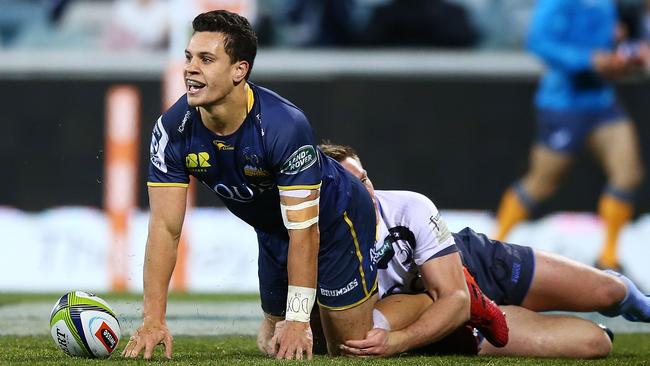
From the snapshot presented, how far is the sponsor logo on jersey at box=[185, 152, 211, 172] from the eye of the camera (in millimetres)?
5566

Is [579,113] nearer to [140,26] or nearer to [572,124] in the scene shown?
[572,124]

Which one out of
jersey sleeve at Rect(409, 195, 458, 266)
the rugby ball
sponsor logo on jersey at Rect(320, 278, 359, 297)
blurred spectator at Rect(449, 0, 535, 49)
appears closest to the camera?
the rugby ball

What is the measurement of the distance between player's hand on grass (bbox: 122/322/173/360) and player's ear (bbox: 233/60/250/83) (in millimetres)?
1127

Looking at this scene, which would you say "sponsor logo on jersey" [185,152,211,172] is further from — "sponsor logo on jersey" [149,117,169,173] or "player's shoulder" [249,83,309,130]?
"player's shoulder" [249,83,309,130]

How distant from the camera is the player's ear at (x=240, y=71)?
5.53 m

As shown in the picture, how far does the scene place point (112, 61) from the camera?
13.3m

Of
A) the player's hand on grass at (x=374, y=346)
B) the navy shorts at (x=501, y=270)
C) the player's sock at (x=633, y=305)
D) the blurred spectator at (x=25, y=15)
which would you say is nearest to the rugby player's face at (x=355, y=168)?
the navy shorts at (x=501, y=270)

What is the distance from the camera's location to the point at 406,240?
20.6 feet

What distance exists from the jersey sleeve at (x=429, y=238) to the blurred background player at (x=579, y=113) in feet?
20.9

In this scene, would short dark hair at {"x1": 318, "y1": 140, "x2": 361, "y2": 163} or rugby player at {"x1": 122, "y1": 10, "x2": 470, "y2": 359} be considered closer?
rugby player at {"x1": 122, "y1": 10, "x2": 470, "y2": 359}

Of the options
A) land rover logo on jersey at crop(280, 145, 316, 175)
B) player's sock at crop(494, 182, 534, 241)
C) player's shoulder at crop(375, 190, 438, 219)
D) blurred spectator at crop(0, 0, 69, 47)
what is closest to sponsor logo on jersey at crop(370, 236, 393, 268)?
player's shoulder at crop(375, 190, 438, 219)

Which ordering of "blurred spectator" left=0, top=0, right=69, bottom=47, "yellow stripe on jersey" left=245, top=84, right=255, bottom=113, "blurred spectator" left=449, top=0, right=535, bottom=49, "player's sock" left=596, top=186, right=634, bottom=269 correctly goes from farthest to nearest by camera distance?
"blurred spectator" left=0, top=0, right=69, bottom=47 < "blurred spectator" left=449, top=0, right=535, bottom=49 < "player's sock" left=596, top=186, right=634, bottom=269 < "yellow stripe on jersey" left=245, top=84, right=255, bottom=113

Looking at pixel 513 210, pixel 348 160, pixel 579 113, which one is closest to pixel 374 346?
pixel 348 160

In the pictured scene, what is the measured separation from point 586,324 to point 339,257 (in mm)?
1378
